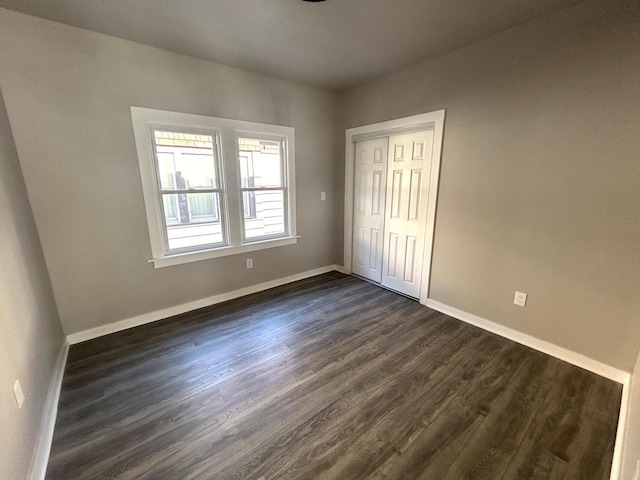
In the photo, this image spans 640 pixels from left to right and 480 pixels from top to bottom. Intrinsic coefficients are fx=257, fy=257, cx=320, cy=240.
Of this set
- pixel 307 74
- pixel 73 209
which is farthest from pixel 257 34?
pixel 73 209

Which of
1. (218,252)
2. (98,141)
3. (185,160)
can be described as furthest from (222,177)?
(98,141)

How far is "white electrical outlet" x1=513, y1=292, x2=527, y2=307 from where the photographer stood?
229 cm

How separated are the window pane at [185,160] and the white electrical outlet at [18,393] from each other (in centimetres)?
187

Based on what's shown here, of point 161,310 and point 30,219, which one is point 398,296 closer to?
point 161,310

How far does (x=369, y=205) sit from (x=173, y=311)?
2741 millimetres

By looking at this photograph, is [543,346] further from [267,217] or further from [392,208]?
[267,217]

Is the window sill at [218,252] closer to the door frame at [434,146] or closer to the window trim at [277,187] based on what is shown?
the window trim at [277,187]

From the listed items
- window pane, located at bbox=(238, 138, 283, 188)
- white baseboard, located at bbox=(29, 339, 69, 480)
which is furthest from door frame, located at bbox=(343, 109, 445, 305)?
white baseboard, located at bbox=(29, 339, 69, 480)

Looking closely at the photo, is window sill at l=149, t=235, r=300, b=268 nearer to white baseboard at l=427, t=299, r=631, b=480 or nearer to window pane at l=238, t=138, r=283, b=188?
window pane at l=238, t=138, r=283, b=188

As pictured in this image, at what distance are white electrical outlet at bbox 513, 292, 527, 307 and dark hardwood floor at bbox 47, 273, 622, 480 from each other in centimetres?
37

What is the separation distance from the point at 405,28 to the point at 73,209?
317 centimetres

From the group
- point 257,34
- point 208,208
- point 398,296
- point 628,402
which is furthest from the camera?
point 398,296

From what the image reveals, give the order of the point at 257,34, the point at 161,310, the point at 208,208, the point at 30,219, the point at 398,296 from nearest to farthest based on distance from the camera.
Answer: the point at 30,219 < the point at 257,34 < the point at 161,310 < the point at 208,208 < the point at 398,296

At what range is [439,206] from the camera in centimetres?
277
